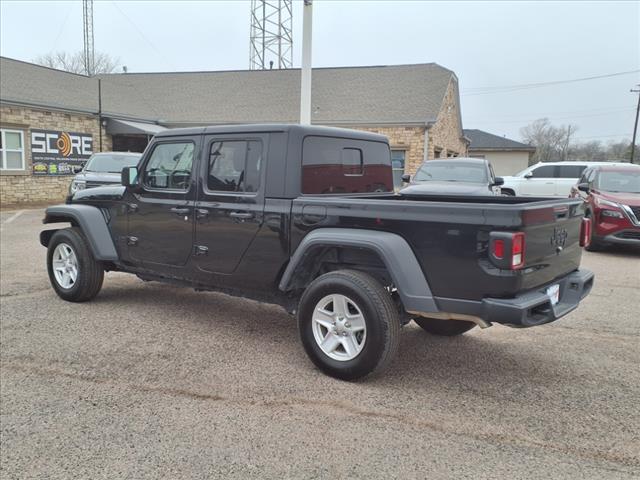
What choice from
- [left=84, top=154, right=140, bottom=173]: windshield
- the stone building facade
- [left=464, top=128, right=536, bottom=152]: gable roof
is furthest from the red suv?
[left=464, top=128, right=536, bottom=152]: gable roof

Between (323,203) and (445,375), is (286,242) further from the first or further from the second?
(445,375)

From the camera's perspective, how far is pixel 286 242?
13.5 ft

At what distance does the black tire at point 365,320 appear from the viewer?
3547mm

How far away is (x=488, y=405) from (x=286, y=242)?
1.87 meters

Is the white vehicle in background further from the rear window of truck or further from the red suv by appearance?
the rear window of truck

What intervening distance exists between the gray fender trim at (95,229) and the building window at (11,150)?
→ 14.6 metres

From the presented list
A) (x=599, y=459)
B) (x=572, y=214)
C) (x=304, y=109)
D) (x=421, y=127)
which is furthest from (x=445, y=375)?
(x=421, y=127)

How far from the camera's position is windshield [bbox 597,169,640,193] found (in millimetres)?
10133

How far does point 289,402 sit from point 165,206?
93.1 inches

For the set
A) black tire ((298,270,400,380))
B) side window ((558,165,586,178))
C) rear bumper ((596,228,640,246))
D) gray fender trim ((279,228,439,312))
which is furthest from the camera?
side window ((558,165,586,178))

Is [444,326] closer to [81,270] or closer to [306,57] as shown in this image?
[81,270]

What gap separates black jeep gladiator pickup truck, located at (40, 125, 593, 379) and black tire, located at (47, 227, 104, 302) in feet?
0.05

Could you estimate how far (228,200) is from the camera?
445 cm

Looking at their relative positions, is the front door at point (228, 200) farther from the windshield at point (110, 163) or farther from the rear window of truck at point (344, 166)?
the windshield at point (110, 163)
